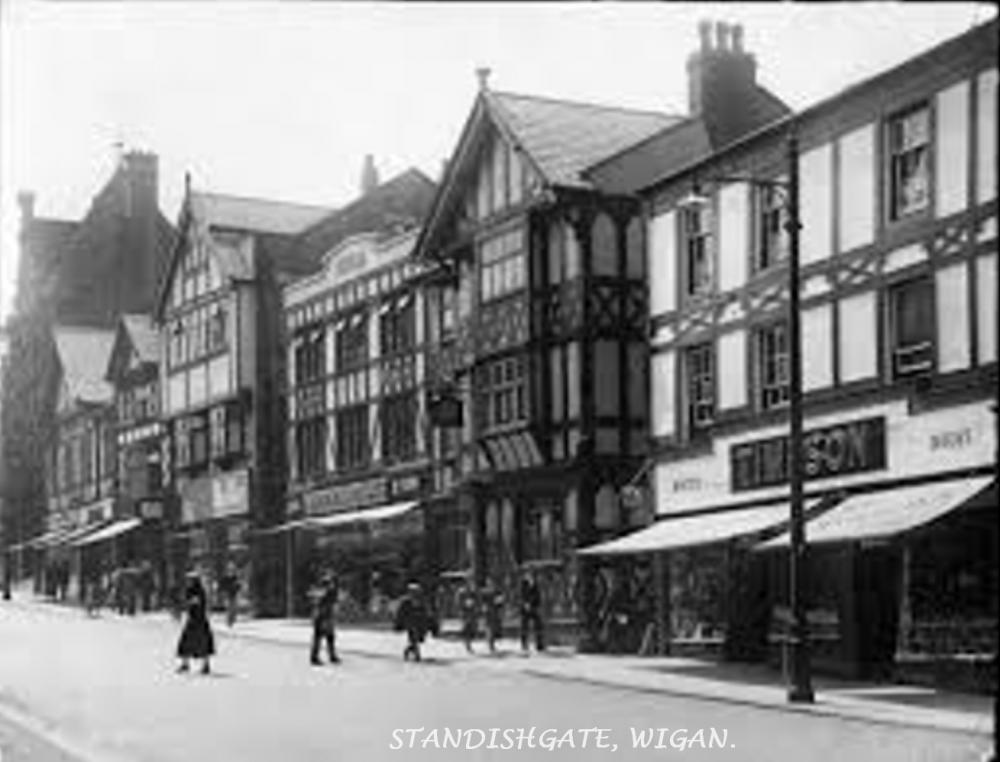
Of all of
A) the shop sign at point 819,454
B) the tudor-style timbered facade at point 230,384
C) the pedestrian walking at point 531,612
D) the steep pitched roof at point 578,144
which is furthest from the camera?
Answer: the tudor-style timbered facade at point 230,384

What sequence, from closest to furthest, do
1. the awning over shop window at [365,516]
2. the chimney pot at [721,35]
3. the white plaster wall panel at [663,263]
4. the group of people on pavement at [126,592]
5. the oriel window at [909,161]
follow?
the chimney pot at [721,35] → the oriel window at [909,161] → the white plaster wall panel at [663,263] → the awning over shop window at [365,516] → the group of people on pavement at [126,592]

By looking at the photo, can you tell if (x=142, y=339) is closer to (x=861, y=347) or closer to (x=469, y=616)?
(x=469, y=616)

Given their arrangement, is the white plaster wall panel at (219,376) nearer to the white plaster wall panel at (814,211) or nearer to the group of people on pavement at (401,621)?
the group of people on pavement at (401,621)

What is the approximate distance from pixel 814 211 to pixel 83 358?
180 feet

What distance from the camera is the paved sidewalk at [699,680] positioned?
1541cm

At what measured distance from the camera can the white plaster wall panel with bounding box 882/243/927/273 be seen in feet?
13.9

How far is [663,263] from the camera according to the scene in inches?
1011

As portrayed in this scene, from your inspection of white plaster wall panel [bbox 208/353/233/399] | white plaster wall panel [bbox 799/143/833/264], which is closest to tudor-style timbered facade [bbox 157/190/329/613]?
white plaster wall panel [bbox 208/353/233/399]

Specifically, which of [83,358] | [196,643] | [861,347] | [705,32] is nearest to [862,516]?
[861,347]

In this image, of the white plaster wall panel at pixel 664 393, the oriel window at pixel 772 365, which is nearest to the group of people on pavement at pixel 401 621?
the white plaster wall panel at pixel 664 393

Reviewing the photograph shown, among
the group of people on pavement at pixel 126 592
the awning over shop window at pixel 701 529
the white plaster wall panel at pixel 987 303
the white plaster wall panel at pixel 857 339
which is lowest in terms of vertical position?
the group of people on pavement at pixel 126 592

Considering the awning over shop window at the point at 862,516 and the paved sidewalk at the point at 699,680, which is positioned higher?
the awning over shop window at the point at 862,516

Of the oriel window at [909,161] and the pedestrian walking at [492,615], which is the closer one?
the oriel window at [909,161]

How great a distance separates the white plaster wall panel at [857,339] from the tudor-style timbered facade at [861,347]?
0.05m
